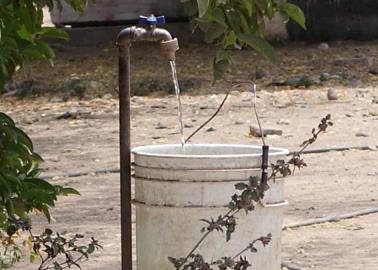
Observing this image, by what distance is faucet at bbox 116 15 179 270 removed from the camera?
355 cm

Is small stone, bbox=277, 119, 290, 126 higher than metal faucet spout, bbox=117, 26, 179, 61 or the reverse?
the reverse

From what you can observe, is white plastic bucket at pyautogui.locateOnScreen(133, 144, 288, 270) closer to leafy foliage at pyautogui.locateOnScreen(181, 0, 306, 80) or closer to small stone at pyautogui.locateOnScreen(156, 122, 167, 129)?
leafy foliage at pyautogui.locateOnScreen(181, 0, 306, 80)

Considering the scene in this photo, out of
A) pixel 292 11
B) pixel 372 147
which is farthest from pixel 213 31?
pixel 372 147

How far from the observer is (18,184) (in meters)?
3.14

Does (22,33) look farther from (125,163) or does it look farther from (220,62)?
(220,62)

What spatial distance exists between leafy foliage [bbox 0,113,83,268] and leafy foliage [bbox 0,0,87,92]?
0.15 metres

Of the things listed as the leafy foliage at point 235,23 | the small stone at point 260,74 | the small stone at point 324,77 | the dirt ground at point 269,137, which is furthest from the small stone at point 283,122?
the leafy foliage at point 235,23

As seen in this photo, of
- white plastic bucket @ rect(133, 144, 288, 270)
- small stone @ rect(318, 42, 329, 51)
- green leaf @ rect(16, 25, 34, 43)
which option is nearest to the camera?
green leaf @ rect(16, 25, 34, 43)

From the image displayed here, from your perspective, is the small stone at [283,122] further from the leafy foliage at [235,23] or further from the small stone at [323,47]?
the leafy foliage at [235,23]

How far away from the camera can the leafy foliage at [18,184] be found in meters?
3.04

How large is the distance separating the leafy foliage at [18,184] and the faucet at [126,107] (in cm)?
24

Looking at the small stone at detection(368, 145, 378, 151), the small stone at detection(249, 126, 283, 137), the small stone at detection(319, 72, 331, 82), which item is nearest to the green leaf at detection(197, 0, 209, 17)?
the small stone at detection(368, 145, 378, 151)

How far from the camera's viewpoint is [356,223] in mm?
6312

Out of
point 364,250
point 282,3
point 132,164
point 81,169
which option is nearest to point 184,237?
→ point 132,164
